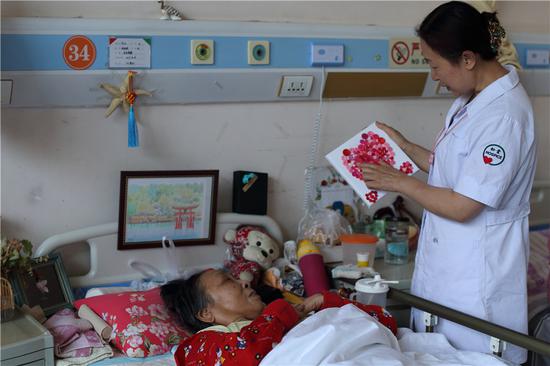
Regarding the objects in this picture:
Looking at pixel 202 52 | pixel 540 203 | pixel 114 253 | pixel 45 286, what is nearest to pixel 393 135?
pixel 202 52

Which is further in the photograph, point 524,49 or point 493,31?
point 524,49

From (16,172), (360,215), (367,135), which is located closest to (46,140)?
(16,172)

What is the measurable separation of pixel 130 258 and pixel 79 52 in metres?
0.84

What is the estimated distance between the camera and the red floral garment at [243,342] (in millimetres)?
2154

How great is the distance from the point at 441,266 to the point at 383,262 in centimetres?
74

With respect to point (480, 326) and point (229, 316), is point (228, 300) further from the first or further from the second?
point (480, 326)

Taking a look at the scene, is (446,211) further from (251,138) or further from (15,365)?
(15,365)

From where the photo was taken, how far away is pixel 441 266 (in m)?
2.54

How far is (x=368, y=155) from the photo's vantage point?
281cm

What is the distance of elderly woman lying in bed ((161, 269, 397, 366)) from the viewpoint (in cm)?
218

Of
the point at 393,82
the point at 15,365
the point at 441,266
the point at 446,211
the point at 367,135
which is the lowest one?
the point at 15,365

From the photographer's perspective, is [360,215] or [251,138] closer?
[251,138]

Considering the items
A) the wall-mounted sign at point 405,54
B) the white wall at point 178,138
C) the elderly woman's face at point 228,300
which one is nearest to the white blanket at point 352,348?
the elderly woman's face at point 228,300

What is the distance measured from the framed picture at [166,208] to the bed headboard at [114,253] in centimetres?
4
